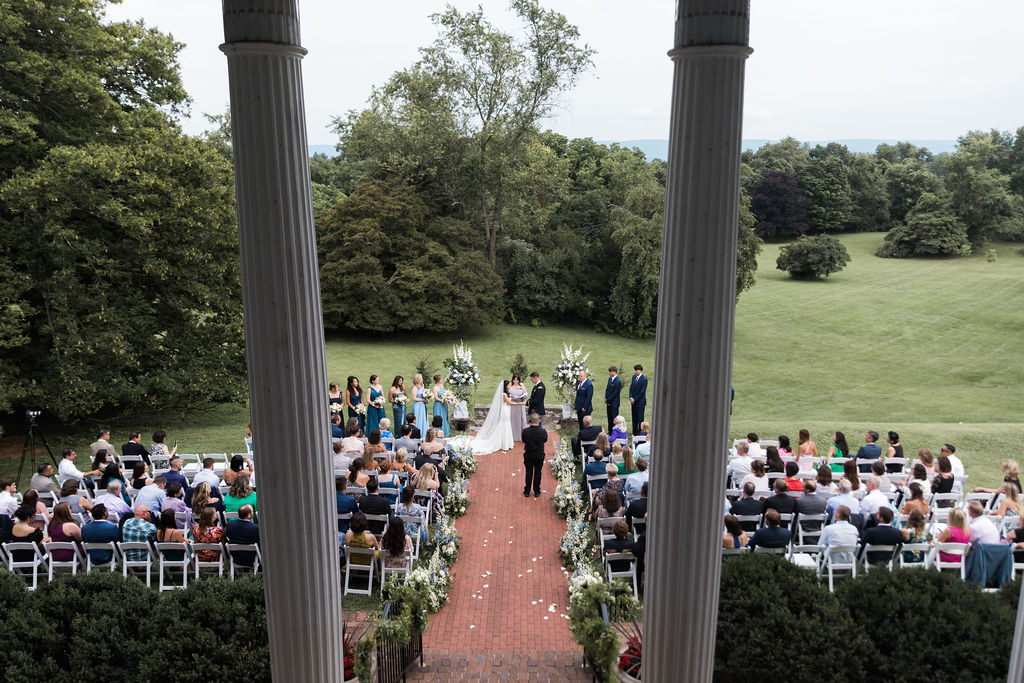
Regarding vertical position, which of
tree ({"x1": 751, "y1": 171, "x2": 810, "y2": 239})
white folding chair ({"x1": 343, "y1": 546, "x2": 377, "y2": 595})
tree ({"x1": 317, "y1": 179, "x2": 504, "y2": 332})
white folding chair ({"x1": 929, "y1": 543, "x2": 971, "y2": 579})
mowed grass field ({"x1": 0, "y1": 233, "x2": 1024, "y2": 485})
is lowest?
mowed grass field ({"x1": 0, "y1": 233, "x2": 1024, "y2": 485})

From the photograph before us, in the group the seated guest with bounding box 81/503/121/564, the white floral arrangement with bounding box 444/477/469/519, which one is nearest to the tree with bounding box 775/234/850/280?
the white floral arrangement with bounding box 444/477/469/519

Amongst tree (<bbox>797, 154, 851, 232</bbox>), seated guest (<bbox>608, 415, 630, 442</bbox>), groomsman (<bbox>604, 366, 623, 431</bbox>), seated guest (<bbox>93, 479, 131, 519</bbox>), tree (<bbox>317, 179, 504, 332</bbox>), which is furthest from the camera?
tree (<bbox>797, 154, 851, 232</bbox>)

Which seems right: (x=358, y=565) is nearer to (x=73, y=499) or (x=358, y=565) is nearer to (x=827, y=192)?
(x=73, y=499)

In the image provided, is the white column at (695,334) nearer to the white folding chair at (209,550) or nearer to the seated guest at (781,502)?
the seated guest at (781,502)

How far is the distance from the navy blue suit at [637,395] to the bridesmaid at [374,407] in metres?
4.97

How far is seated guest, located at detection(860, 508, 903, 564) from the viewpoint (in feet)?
27.4

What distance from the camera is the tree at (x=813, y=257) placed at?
43219 mm

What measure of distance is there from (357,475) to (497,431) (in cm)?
541

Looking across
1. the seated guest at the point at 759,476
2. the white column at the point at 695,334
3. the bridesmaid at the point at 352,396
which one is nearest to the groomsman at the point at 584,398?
the bridesmaid at the point at 352,396

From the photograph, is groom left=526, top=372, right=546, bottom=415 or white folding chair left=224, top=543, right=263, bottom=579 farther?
groom left=526, top=372, right=546, bottom=415

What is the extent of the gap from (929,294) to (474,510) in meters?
37.3

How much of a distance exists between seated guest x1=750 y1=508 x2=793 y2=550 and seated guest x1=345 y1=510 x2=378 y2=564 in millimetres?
4368

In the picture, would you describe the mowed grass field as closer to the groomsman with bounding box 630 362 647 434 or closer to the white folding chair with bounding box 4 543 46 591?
the groomsman with bounding box 630 362 647 434

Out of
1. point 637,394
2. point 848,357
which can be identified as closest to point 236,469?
point 637,394
